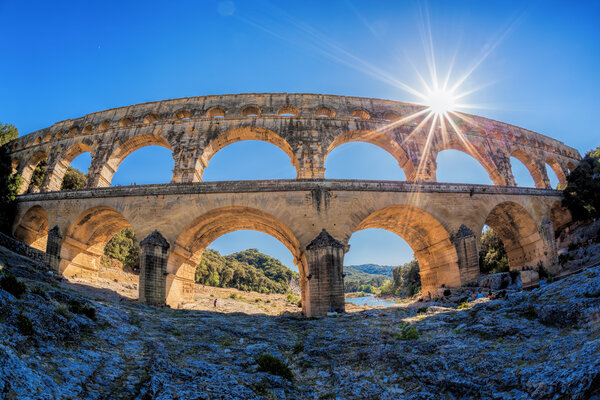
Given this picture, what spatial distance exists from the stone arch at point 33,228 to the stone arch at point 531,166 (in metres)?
32.8

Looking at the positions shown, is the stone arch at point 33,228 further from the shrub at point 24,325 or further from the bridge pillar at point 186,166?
the shrub at point 24,325

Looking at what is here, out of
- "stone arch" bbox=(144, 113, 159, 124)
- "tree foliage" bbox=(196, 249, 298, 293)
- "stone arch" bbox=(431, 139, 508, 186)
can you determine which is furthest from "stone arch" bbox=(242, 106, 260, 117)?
"tree foliage" bbox=(196, 249, 298, 293)

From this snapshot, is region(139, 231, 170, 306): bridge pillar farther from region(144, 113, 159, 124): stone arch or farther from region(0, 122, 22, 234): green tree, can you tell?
region(144, 113, 159, 124): stone arch

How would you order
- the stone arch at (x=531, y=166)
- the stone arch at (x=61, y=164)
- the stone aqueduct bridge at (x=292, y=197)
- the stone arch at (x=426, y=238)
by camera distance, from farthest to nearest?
the stone arch at (x=531, y=166), the stone arch at (x=61, y=164), the stone arch at (x=426, y=238), the stone aqueduct bridge at (x=292, y=197)

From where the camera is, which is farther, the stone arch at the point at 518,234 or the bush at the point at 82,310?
the stone arch at the point at 518,234

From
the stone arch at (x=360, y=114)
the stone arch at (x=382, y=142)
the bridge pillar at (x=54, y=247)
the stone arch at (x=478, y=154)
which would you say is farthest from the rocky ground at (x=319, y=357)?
the stone arch at (x=360, y=114)

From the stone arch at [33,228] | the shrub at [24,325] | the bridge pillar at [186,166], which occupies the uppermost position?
the bridge pillar at [186,166]

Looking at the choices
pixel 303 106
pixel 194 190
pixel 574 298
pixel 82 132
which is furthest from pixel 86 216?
pixel 574 298

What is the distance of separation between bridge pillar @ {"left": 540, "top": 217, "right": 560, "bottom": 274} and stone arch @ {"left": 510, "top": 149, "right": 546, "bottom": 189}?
7422 mm

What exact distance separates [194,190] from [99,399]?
12.4m

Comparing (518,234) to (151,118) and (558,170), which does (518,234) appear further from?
(151,118)

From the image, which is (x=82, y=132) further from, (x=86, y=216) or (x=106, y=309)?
(x=106, y=309)

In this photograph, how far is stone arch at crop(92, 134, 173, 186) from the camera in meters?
19.8

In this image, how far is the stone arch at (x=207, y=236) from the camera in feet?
49.7
